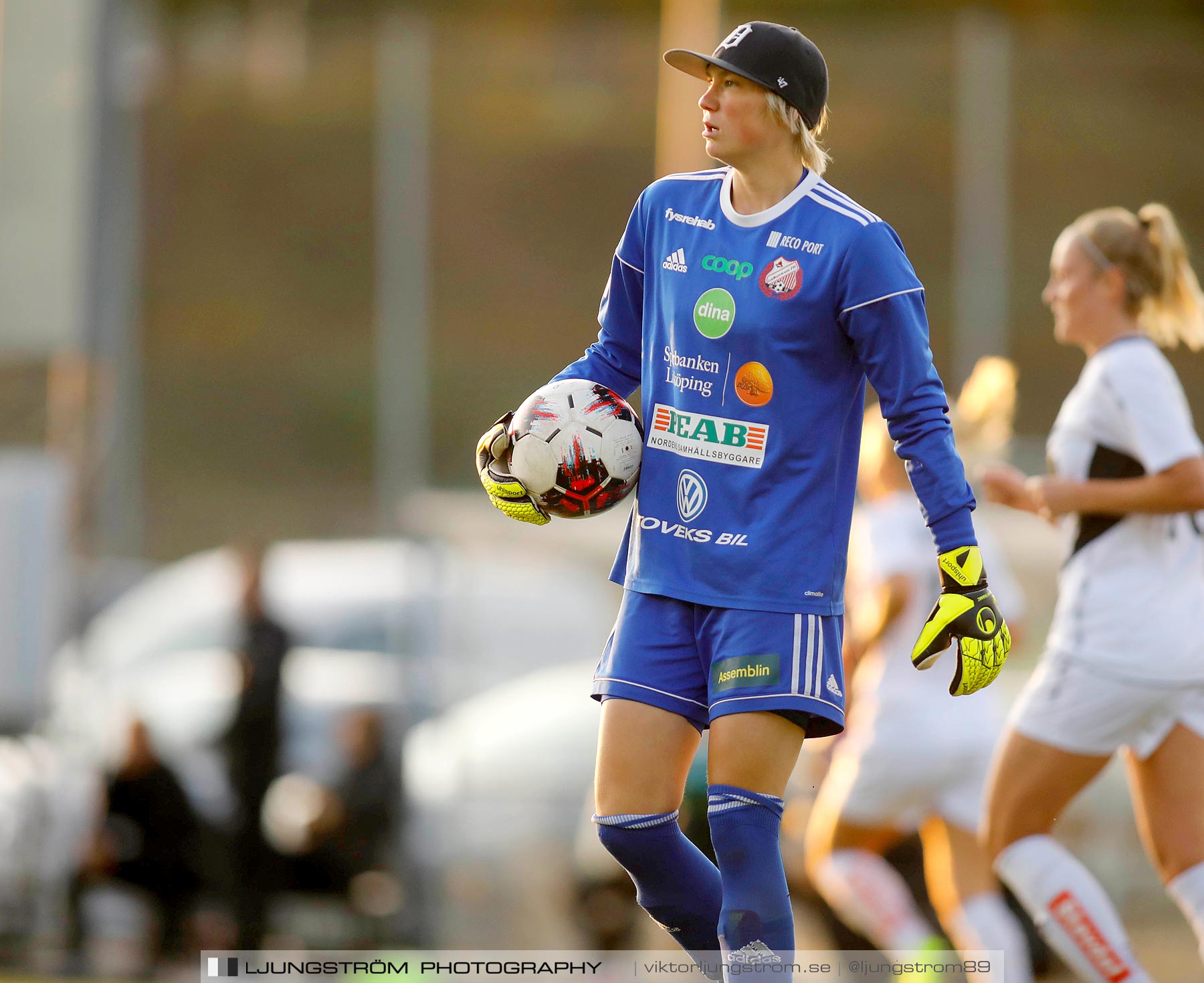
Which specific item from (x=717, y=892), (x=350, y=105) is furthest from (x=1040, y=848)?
(x=350, y=105)

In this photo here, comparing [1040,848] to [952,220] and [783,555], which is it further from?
[952,220]

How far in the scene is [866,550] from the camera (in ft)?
19.8

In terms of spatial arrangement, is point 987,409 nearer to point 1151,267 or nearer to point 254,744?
point 1151,267

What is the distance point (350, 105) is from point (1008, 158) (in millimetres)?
18673

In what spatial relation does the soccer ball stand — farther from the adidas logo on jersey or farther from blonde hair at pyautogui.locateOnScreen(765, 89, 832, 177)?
blonde hair at pyautogui.locateOnScreen(765, 89, 832, 177)

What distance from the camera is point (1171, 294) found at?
485cm

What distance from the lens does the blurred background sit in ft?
28.7

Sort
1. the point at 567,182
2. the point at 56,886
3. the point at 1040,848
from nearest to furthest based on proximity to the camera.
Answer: the point at 1040,848
the point at 56,886
the point at 567,182

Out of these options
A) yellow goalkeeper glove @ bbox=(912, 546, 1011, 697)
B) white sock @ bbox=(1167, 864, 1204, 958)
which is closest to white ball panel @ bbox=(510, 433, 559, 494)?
yellow goalkeeper glove @ bbox=(912, 546, 1011, 697)

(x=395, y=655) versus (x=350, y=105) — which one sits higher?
(x=350, y=105)

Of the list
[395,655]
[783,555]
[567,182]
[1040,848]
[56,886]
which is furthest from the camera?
[567,182]

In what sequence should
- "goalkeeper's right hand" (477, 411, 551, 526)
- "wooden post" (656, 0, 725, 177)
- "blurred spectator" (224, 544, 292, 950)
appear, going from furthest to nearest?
"wooden post" (656, 0, 725, 177) < "blurred spectator" (224, 544, 292, 950) < "goalkeeper's right hand" (477, 411, 551, 526)

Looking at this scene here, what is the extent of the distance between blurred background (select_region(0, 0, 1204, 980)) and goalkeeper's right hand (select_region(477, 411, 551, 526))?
3.48 metres

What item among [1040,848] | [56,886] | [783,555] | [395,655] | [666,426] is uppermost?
[666,426]
